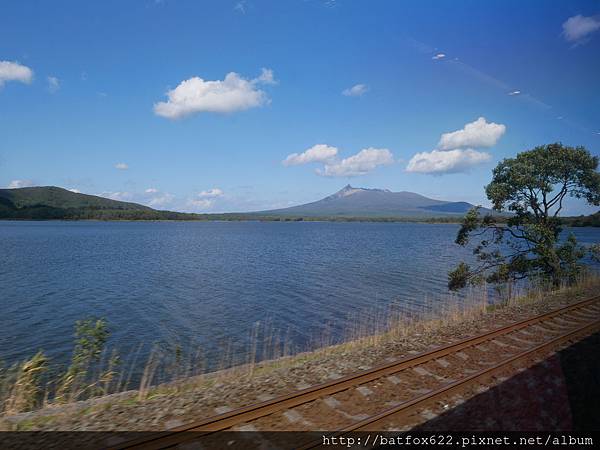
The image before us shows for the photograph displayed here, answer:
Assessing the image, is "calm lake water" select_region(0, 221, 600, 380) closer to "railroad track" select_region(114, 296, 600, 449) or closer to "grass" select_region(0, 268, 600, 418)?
"grass" select_region(0, 268, 600, 418)

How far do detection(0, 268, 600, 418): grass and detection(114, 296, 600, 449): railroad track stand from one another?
236 cm

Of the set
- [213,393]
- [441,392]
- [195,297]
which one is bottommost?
[195,297]

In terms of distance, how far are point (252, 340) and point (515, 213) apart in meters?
18.6

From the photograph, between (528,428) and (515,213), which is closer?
(528,428)

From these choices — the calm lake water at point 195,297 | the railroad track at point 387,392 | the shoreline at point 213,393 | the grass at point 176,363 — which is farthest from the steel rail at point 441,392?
the calm lake water at point 195,297

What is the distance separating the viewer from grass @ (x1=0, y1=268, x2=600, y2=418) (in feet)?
32.2

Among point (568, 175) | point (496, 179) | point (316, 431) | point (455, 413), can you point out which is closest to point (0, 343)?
point (316, 431)

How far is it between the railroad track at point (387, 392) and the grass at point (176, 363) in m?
2.36

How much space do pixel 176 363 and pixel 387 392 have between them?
30.0ft

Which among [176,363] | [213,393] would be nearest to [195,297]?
[176,363]

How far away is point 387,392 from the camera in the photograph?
8.48m

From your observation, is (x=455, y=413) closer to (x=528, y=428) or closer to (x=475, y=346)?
(x=528, y=428)

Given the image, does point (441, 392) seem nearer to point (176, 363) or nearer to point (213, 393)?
point (213, 393)

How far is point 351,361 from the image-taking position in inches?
424
